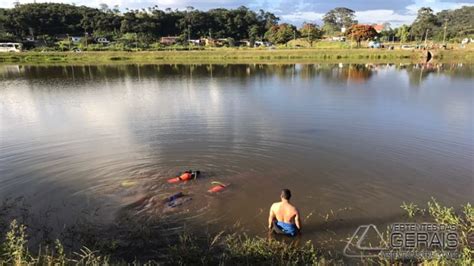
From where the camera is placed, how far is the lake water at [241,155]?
10602 mm

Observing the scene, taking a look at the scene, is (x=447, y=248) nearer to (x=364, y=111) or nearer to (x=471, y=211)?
(x=471, y=211)

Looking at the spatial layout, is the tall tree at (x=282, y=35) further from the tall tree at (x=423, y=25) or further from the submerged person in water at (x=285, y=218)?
the submerged person in water at (x=285, y=218)

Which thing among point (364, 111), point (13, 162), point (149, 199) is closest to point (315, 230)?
point (149, 199)

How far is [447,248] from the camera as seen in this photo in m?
8.40

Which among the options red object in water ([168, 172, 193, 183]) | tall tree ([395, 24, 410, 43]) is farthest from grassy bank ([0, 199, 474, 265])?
tall tree ([395, 24, 410, 43])

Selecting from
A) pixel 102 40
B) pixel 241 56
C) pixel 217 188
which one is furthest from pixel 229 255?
pixel 102 40

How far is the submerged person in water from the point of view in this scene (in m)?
8.70

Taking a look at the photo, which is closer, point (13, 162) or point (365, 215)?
point (365, 215)

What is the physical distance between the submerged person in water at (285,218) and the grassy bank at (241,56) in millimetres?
61129

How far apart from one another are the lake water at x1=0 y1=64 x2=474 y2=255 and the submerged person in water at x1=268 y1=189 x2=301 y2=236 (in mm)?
557

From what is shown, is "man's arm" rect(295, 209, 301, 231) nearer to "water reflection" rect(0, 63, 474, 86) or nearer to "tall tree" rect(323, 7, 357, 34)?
"water reflection" rect(0, 63, 474, 86)

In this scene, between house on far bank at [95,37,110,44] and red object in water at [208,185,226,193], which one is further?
house on far bank at [95,37,110,44]

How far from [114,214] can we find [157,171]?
3232 mm

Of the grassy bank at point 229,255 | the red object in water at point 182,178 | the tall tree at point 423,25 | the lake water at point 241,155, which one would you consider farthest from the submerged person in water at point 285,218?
the tall tree at point 423,25
